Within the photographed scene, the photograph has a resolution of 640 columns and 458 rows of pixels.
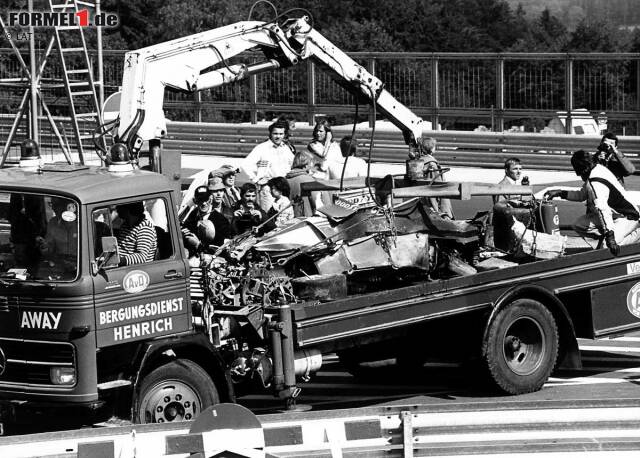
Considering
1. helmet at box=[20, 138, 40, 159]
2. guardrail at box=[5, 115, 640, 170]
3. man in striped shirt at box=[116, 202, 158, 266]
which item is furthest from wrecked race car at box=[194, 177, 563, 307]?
guardrail at box=[5, 115, 640, 170]

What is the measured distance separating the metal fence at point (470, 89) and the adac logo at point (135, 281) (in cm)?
1438

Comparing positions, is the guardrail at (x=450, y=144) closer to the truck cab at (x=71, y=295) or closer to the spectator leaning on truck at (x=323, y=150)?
the spectator leaning on truck at (x=323, y=150)

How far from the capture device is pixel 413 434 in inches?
336

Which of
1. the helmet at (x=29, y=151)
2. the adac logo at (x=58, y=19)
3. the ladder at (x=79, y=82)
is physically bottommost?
the helmet at (x=29, y=151)

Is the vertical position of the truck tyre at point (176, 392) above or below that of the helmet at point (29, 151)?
below

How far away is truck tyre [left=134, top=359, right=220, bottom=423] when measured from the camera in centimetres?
960

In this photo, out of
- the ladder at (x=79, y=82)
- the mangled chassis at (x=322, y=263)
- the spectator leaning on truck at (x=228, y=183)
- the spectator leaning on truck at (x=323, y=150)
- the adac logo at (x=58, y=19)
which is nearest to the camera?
the mangled chassis at (x=322, y=263)

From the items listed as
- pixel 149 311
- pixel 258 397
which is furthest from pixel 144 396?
pixel 258 397

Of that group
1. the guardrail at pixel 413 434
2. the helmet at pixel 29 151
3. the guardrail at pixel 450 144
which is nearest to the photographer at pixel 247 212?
the helmet at pixel 29 151

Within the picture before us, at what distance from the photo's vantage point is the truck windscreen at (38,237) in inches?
368

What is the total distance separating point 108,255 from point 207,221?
283 centimetres

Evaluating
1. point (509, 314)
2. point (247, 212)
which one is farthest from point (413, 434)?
point (247, 212)

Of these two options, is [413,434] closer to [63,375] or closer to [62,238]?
[63,375]

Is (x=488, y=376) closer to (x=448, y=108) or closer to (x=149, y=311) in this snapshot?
(x=149, y=311)
